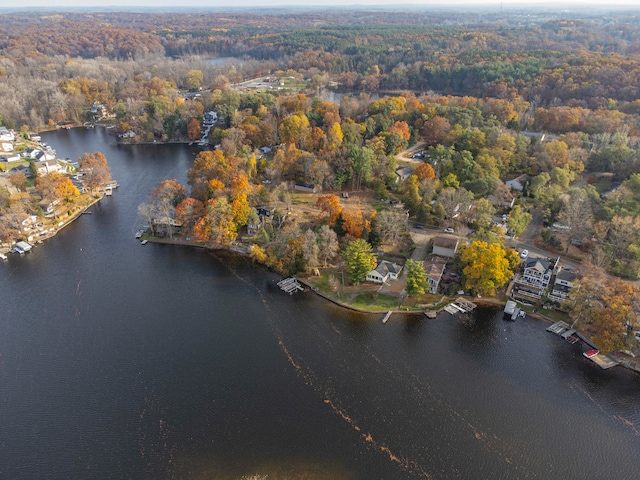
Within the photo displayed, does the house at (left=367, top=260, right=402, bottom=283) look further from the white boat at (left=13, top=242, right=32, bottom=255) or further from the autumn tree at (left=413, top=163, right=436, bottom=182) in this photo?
the white boat at (left=13, top=242, right=32, bottom=255)

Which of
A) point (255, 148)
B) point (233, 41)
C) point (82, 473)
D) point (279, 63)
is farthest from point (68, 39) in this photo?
point (82, 473)

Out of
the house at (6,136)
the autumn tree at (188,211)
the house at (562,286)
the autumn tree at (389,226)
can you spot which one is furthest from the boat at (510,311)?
the house at (6,136)

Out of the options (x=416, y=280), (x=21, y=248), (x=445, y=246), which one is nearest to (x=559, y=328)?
(x=416, y=280)

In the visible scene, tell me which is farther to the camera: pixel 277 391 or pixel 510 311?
pixel 510 311

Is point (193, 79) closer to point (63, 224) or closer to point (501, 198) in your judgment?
point (63, 224)

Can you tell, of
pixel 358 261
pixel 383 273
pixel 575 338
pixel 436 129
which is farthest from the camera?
pixel 436 129

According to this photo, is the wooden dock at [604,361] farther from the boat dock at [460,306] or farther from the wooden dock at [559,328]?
the boat dock at [460,306]

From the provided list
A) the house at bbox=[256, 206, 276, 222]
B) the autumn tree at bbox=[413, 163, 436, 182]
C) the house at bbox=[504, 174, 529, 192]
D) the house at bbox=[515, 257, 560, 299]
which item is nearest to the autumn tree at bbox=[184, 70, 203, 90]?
the house at bbox=[256, 206, 276, 222]
